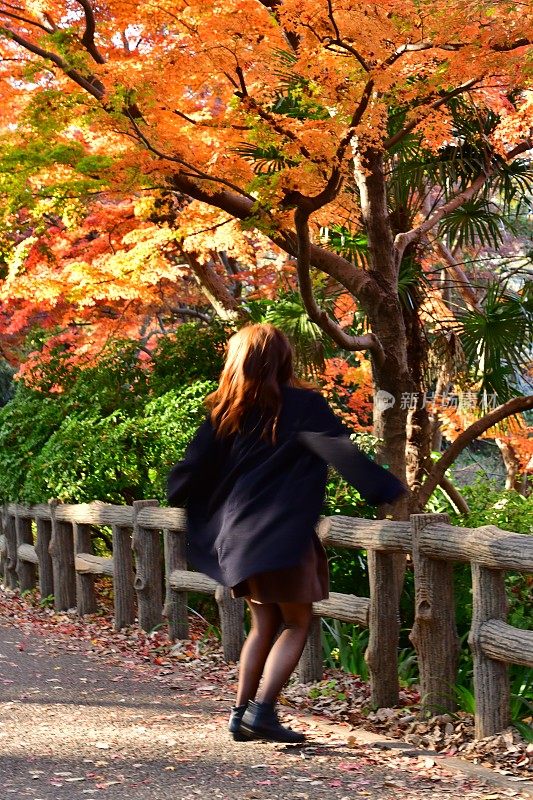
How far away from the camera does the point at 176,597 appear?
7.88 meters

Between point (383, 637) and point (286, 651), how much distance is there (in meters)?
1.19

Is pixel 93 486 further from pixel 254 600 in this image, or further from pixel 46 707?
pixel 254 600

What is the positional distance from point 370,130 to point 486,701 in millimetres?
4460

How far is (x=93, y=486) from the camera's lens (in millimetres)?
9789

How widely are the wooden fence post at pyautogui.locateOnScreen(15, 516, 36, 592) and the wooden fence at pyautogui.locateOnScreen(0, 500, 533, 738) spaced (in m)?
2.75

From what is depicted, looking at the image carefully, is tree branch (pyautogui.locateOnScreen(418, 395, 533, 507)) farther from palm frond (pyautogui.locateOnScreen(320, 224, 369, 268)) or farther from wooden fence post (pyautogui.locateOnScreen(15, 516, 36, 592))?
wooden fence post (pyautogui.locateOnScreen(15, 516, 36, 592))

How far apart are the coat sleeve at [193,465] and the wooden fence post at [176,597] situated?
2.94 m

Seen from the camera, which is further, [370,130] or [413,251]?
[413,251]

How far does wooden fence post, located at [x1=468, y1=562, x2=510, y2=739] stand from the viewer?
4848mm

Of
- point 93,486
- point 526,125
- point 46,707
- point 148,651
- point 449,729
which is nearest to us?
point 449,729

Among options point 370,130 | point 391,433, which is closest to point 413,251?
point 391,433

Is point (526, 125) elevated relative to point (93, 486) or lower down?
elevated

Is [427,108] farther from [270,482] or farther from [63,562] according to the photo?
[63,562]

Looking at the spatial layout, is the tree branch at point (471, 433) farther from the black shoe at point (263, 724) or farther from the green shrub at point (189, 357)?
the black shoe at point (263, 724)
